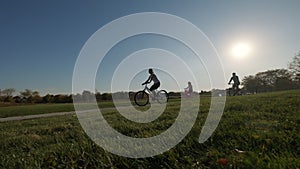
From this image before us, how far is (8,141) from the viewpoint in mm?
5660

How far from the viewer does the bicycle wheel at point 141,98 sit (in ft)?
48.4

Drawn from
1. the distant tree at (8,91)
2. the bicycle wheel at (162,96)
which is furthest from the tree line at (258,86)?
the bicycle wheel at (162,96)

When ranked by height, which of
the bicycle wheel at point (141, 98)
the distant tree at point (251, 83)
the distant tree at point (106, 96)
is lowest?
the bicycle wheel at point (141, 98)

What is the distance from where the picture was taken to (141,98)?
14.9 metres

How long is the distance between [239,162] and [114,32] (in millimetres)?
3626

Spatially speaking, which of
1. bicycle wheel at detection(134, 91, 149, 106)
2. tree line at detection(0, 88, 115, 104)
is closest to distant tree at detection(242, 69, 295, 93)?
tree line at detection(0, 88, 115, 104)

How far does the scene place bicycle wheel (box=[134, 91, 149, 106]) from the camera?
14750mm

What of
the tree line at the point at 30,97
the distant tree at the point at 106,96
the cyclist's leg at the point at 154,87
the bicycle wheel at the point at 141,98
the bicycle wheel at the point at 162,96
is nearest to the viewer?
the cyclist's leg at the point at 154,87

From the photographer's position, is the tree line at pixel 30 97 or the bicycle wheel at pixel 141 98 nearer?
the bicycle wheel at pixel 141 98

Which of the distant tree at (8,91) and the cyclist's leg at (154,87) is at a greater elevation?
the distant tree at (8,91)

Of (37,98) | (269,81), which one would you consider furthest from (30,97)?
(269,81)

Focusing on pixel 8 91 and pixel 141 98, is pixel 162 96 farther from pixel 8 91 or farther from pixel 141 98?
pixel 8 91

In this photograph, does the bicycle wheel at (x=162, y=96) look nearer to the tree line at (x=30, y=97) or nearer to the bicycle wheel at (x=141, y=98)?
the bicycle wheel at (x=141, y=98)

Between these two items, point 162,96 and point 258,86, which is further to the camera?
point 258,86
